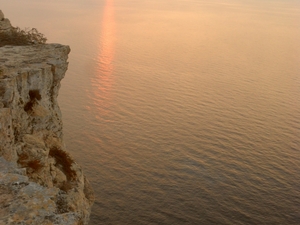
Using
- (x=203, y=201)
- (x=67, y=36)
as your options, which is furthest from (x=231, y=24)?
(x=203, y=201)

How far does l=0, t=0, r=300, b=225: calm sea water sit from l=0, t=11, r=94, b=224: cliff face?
64.8ft

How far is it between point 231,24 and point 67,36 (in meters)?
73.4

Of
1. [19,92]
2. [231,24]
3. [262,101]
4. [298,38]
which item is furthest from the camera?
[231,24]

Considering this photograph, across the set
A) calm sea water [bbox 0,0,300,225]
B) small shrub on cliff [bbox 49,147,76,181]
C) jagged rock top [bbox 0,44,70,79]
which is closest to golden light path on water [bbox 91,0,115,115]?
calm sea water [bbox 0,0,300,225]

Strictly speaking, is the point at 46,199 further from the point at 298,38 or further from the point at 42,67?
the point at 298,38

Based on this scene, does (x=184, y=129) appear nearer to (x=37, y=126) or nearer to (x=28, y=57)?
(x=28, y=57)

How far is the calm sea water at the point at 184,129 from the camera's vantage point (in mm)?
39375

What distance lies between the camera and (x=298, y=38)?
123m

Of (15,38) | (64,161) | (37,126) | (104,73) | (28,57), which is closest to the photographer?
(37,126)

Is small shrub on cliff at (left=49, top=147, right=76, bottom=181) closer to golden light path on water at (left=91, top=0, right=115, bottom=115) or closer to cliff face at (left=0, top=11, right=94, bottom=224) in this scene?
cliff face at (left=0, top=11, right=94, bottom=224)

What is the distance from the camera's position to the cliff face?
42.7 feet

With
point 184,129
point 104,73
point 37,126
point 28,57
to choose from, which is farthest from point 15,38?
point 104,73

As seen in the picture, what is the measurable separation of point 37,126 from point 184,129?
1477 inches

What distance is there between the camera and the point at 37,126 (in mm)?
17594
